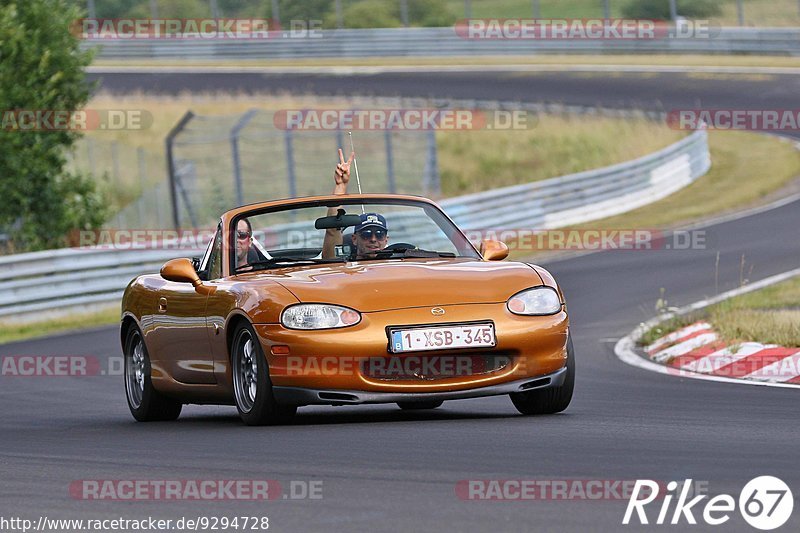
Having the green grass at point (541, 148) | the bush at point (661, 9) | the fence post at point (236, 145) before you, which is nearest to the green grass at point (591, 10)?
the bush at point (661, 9)

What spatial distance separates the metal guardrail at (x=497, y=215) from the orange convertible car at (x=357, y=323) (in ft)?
35.0

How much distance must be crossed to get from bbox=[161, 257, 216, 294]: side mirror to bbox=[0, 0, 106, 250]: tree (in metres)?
14.3

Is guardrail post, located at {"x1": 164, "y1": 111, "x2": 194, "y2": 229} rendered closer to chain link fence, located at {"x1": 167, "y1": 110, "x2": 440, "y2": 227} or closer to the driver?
chain link fence, located at {"x1": 167, "y1": 110, "x2": 440, "y2": 227}

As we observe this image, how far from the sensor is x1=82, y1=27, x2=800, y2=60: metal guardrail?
155 feet

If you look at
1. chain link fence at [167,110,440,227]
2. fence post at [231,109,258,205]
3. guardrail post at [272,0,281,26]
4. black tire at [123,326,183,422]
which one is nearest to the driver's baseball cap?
black tire at [123,326,183,422]

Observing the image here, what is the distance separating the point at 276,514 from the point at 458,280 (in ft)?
10.4

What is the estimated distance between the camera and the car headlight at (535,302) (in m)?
8.76

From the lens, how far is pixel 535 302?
8.87 metres

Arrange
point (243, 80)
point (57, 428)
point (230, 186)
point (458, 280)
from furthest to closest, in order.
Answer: point (243, 80), point (230, 186), point (57, 428), point (458, 280)

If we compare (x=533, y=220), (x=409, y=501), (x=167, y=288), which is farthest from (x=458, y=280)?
(x=533, y=220)

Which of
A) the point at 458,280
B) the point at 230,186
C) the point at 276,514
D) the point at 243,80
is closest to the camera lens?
the point at 276,514

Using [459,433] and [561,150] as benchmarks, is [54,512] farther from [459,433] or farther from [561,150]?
[561,150]

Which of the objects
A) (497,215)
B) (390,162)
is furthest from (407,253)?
(390,162)

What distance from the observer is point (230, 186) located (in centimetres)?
3225
